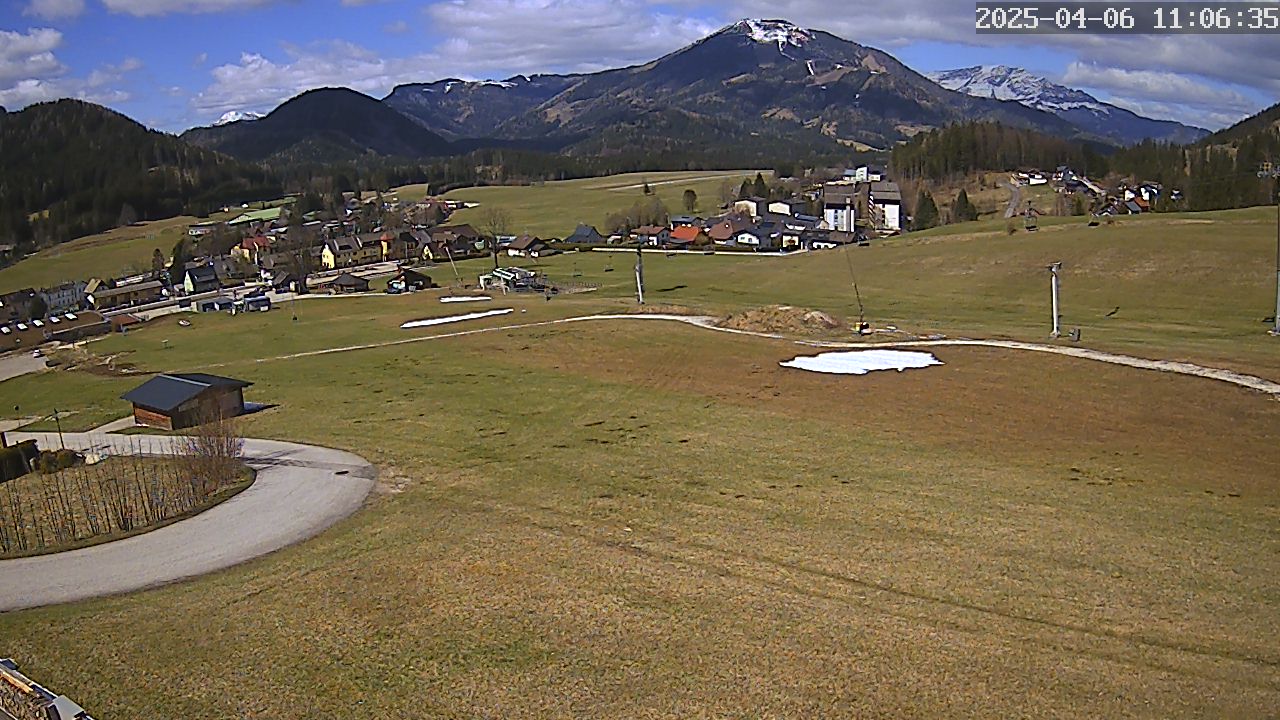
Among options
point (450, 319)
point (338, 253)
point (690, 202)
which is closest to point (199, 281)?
point (338, 253)

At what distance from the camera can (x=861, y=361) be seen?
3956 cm

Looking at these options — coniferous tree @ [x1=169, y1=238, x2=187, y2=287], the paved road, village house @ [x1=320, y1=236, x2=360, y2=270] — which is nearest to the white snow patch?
the paved road

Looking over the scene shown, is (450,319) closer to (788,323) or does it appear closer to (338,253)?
(788,323)

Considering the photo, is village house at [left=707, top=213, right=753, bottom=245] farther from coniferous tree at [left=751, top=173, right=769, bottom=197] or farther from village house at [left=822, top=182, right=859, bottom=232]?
coniferous tree at [left=751, top=173, right=769, bottom=197]

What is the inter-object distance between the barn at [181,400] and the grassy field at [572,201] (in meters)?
97.3

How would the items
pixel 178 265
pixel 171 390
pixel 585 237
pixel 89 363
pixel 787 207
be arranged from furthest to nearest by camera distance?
pixel 787 207
pixel 585 237
pixel 178 265
pixel 89 363
pixel 171 390

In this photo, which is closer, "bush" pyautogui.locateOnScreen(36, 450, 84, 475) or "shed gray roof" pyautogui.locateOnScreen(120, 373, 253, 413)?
"bush" pyautogui.locateOnScreen(36, 450, 84, 475)

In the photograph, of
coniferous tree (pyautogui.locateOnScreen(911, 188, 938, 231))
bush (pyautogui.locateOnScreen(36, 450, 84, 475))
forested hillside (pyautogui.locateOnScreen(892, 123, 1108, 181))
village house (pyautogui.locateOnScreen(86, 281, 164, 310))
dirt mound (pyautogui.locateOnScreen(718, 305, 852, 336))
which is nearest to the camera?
A: bush (pyautogui.locateOnScreen(36, 450, 84, 475))

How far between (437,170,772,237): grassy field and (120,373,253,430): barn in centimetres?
9731

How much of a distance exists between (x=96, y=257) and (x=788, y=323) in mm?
129316

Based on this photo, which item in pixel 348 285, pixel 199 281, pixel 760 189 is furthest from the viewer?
pixel 760 189

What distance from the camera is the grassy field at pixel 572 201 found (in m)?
148

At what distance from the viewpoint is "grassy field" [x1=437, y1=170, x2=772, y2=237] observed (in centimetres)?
14800

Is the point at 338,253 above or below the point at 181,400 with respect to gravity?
above
